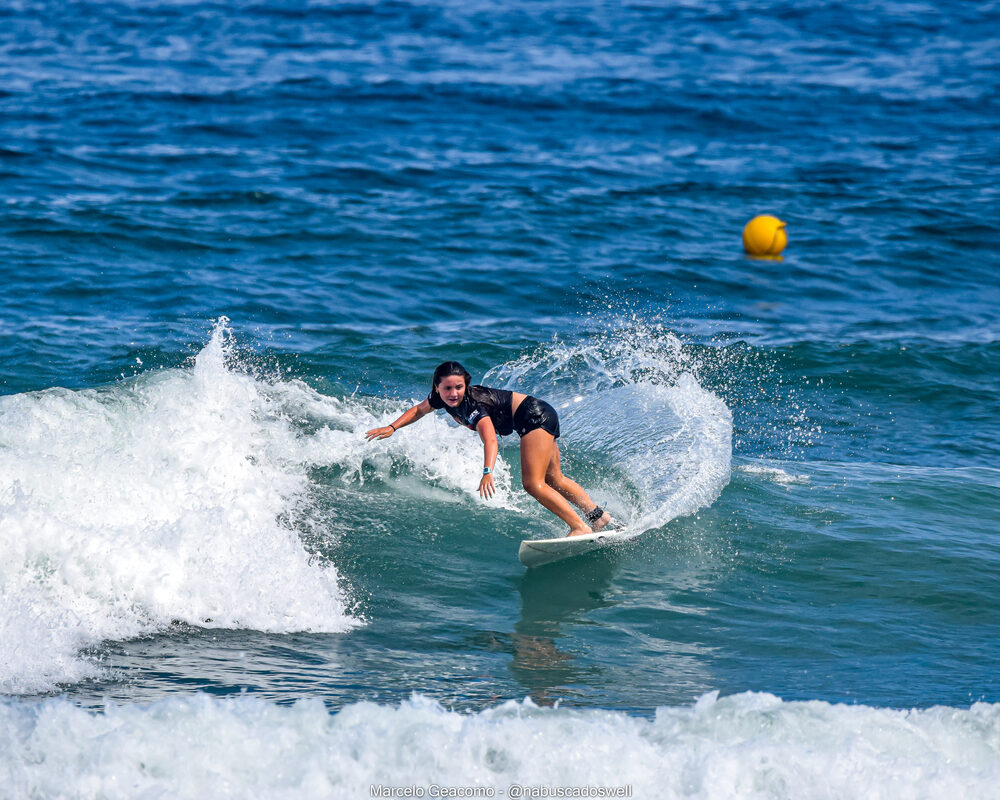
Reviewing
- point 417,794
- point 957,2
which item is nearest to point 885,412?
point 417,794

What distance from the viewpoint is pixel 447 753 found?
5078 mm

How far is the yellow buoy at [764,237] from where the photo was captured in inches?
683

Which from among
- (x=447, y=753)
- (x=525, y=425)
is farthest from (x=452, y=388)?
(x=447, y=753)

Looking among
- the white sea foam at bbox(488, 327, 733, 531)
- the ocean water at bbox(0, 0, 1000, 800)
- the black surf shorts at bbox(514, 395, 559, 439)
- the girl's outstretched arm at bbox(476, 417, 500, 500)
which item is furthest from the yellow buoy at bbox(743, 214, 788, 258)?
the girl's outstretched arm at bbox(476, 417, 500, 500)

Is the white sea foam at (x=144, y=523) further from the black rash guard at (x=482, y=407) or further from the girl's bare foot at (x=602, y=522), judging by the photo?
the girl's bare foot at (x=602, y=522)

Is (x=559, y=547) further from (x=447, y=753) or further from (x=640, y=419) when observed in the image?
(x=447, y=753)

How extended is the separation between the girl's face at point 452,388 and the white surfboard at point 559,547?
45.6 inches

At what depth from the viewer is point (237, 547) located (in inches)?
296

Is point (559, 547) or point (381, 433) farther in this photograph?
point (381, 433)

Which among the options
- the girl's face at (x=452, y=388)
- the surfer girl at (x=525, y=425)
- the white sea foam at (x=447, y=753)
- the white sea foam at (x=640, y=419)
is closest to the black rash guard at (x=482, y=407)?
the surfer girl at (x=525, y=425)

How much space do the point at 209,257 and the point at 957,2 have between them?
34.8m

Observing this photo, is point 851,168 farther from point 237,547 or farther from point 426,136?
point 237,547

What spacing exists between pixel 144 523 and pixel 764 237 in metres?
12.1

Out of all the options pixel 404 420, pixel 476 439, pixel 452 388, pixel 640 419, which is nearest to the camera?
pixel 452 388
